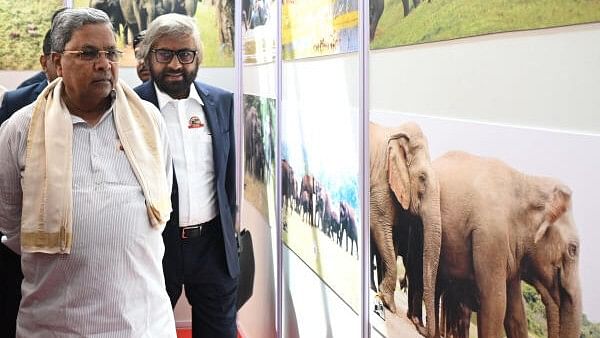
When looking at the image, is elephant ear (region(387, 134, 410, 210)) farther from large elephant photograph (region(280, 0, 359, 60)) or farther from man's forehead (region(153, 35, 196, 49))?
man's forehead (region(153, 35, 196, 49))

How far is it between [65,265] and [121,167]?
325mm

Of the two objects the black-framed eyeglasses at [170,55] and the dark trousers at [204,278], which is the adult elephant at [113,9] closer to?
the black-framed eyeglasses at [170,55]

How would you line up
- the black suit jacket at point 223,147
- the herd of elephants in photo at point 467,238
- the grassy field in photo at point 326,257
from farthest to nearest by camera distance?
the black suit jacket at point 223,147 < the grassy field in photo at point 326,257 < the herd of elephants in photo at point 467,238

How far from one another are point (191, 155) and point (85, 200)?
1185 millimetres

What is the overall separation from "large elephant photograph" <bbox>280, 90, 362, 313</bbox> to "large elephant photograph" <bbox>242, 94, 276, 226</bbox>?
27 cm

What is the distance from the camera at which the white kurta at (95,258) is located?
7.60 ft

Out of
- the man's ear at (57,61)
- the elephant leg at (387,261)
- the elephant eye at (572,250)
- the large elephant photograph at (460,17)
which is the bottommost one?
the elephant leg at (387,261)

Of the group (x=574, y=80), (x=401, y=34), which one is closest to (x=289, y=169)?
(x=401, y=34)

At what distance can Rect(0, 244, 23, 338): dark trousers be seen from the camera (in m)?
3.21

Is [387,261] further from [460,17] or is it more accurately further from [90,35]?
[90,35]

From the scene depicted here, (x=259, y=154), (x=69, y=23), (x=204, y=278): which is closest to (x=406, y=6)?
(x=69, y=23)

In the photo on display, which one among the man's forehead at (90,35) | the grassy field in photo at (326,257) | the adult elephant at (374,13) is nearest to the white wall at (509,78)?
the adult elephant at (374,13)

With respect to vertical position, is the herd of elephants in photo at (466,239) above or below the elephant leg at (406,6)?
below

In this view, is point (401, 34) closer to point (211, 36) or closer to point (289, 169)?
point (289, 169)
